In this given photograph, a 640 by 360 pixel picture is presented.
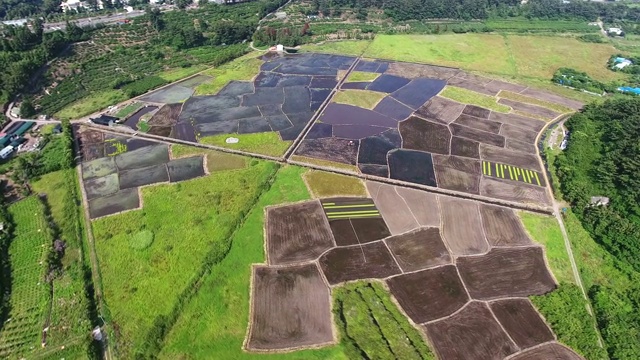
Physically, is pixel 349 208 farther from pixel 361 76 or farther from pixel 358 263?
pixel 361 76

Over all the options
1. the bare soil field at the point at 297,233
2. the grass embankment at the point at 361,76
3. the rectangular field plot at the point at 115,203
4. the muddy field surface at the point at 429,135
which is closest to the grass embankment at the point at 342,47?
the grass embankment at the point at 361,76

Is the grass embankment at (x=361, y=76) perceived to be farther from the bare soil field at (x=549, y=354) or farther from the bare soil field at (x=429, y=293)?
the bare soil field at (x=549, y=354)

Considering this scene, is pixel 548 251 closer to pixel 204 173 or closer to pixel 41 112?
pixel 204 173

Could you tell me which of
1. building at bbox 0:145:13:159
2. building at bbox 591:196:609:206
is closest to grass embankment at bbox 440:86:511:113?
building at bbox 591:196:609:206

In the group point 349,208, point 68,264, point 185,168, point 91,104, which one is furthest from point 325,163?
point 91,104

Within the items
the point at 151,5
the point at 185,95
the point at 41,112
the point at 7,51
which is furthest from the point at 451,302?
the point at 151,5
